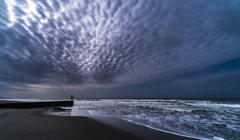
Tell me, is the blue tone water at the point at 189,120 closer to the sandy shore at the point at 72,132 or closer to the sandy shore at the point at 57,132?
the sandy shore at the point at 72,132

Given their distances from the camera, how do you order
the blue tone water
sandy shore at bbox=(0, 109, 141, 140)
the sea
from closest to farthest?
sandy shore at bbox=(0, 109, 141, 140) → the sea → the blue tone water

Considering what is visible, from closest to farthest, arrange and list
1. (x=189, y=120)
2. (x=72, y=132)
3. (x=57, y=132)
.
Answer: (x=57, y=132) → (x=72, y=132) → (x=189, y=120)

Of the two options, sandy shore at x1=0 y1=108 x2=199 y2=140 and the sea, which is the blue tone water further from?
sandy shore at x1=0 y1=108 x2=199 y2=140

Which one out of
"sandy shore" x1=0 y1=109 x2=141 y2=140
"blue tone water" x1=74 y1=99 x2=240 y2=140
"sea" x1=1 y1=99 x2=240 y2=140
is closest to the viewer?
"sandy shore" x1=0 y1=109 x2=141 y2=140

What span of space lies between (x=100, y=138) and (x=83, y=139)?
80 centimetres

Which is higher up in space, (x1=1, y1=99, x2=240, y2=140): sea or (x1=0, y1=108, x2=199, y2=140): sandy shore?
(x1=0, y1=108, x2=199, y2=140): sandy shore

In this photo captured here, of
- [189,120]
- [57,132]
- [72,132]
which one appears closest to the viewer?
[57,132]

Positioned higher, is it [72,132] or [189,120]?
[72,132]

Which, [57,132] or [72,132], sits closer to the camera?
[57,132]

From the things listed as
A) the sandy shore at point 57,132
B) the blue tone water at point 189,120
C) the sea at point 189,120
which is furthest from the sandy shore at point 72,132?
the blue tone water at point 189,120

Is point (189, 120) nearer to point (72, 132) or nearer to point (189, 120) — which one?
point (189, 120)

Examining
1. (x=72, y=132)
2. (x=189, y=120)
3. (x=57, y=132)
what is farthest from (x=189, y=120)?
(x=57, y=132)

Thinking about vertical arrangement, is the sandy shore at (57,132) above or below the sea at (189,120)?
above

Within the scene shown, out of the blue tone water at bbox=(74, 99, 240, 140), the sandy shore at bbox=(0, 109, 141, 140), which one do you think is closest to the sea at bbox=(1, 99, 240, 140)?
the blue tone water at bbox=(74, 99, 240, 140)
